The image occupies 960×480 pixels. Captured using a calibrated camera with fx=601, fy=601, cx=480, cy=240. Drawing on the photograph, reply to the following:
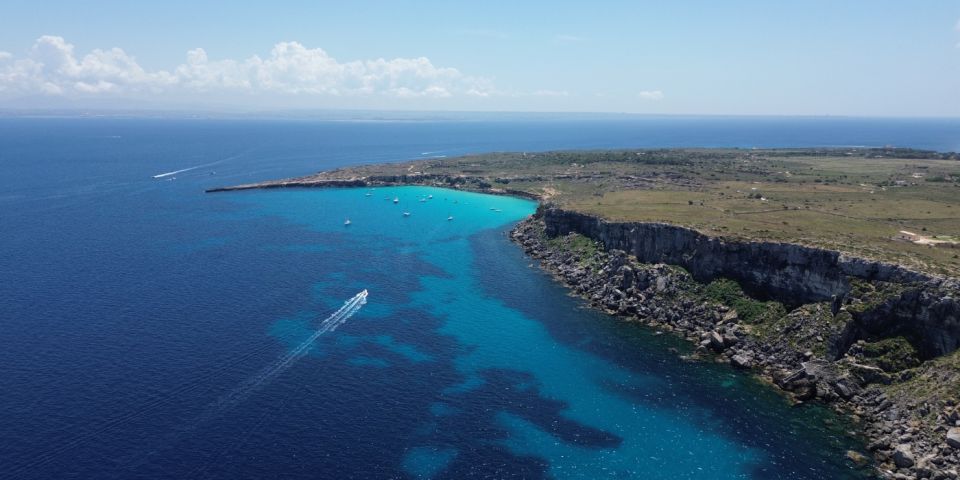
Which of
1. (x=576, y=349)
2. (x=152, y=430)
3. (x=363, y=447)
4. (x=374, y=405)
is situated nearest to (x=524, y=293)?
(x=576, y=349)

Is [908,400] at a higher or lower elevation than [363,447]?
higher

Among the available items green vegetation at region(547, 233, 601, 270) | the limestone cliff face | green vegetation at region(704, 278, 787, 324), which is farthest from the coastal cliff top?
green vegetation at region(704, 278, 787, 324)

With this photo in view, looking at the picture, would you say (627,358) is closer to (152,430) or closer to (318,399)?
(318,399)

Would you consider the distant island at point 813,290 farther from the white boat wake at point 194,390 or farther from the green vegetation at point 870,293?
the white boat wake at point 194,390

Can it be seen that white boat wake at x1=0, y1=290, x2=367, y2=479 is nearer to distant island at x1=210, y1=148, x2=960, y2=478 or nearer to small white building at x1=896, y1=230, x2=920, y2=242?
distant island at x1=210, y1=148, x2=960, y2=478

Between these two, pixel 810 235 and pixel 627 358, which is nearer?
pixel 627 358

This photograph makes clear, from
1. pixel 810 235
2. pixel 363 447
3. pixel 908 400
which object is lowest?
pixel 363 447
